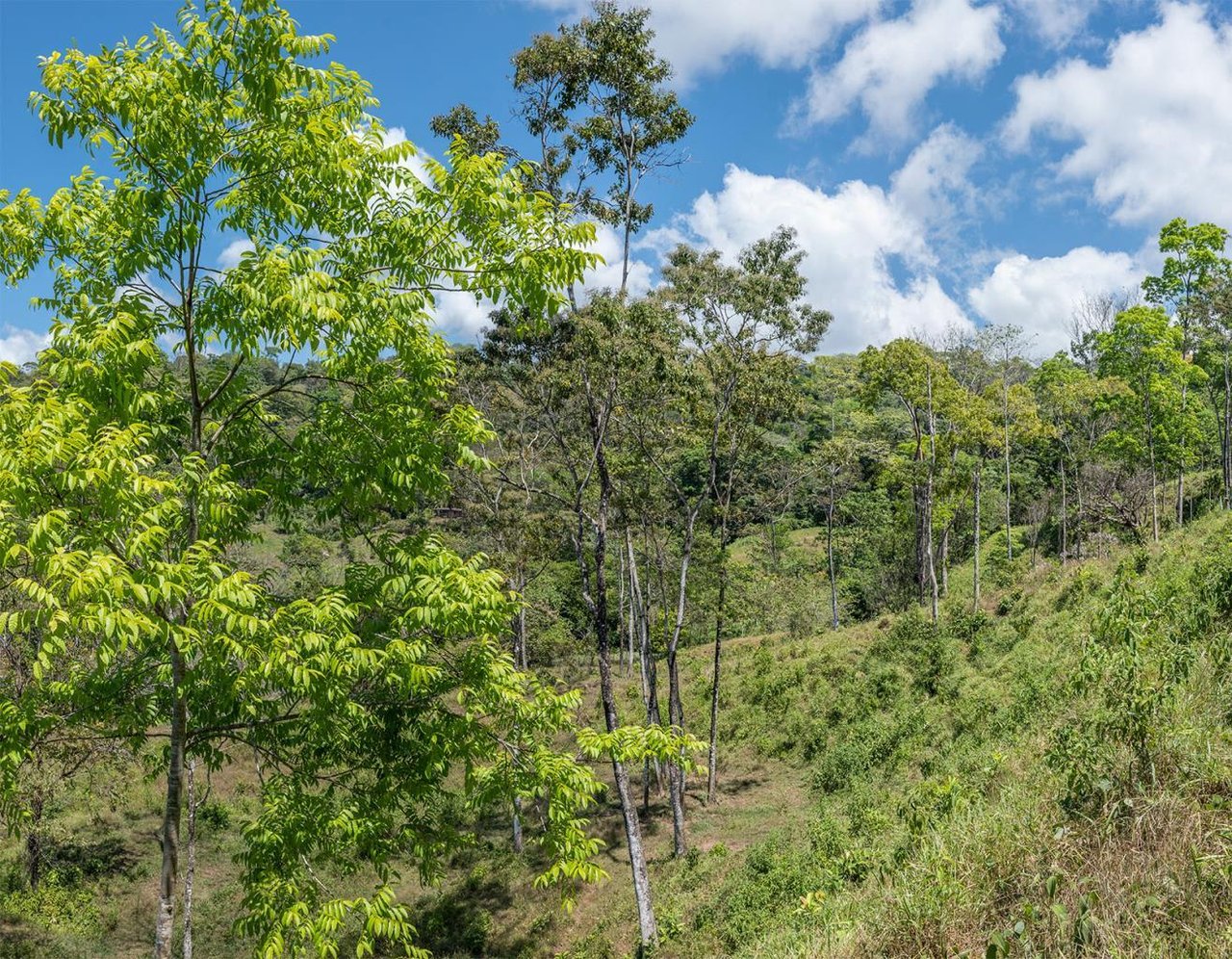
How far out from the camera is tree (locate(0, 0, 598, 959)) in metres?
4.74

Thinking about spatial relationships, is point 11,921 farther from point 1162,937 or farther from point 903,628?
point 903,628

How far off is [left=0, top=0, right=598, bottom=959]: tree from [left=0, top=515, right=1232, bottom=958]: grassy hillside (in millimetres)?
3176

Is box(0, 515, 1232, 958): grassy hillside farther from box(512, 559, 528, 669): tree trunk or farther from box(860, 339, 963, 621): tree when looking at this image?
box(512, 559, 528, 669): tree trunk

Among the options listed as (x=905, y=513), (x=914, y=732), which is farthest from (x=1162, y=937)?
(x=905, y=513)

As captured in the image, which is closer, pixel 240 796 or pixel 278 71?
pixel 278 71

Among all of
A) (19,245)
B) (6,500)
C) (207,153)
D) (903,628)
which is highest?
(207,153)

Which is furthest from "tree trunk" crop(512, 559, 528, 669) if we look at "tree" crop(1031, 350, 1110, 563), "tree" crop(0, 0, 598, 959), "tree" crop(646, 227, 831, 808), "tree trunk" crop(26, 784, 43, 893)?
"tree" crop(1031, 350, 1110, 563)

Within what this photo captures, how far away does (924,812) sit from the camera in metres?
9.20

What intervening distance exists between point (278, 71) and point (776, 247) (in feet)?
54.2

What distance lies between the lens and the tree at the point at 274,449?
187 inches

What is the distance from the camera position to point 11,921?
17609 millimetres

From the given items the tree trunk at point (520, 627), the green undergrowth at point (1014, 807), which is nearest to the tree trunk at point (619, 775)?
the green undergrowth at point (1014, 807)

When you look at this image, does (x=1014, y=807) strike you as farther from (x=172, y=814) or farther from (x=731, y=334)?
(x=731, y=334)

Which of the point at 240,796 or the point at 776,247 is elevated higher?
the point at 776,247
